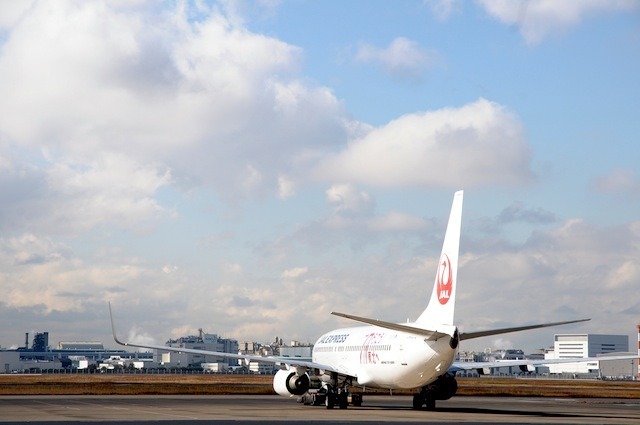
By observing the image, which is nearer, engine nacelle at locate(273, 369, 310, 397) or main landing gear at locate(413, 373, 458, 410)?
main landing gear at locate(413, 373, 458, 410)

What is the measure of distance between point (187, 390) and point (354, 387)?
2193 cm

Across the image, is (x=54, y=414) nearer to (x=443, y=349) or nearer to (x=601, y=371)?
(x=443, y=349)

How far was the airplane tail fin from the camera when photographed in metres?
37.2

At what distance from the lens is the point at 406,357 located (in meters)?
38.8

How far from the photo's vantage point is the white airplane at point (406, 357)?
1444 inches

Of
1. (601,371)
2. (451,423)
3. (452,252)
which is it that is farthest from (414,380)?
(601,371)

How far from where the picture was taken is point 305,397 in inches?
1838

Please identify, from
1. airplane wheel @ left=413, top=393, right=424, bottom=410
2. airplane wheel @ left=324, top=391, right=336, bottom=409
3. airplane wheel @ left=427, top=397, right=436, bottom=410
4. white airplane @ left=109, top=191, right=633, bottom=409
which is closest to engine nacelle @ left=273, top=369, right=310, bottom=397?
white airplane @ left=109, top=191, right=633, bottom=409

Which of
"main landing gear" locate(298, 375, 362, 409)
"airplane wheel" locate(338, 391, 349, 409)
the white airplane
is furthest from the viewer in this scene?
"airplane wheel" locate(338, 391, 349, 409)

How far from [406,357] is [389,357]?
1900mm

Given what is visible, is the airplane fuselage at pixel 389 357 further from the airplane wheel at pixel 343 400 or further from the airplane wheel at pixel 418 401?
the airplane wheel at pixel 418 401

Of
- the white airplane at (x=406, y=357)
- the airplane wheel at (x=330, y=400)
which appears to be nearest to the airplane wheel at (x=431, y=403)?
the white airplane at (x=406, y=357)

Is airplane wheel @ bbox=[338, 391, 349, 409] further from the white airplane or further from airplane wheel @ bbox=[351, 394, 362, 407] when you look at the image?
airplane wheel @ bbox=[351, 394, 362, 407]

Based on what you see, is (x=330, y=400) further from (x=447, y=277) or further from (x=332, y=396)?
(x=447, y=277)
